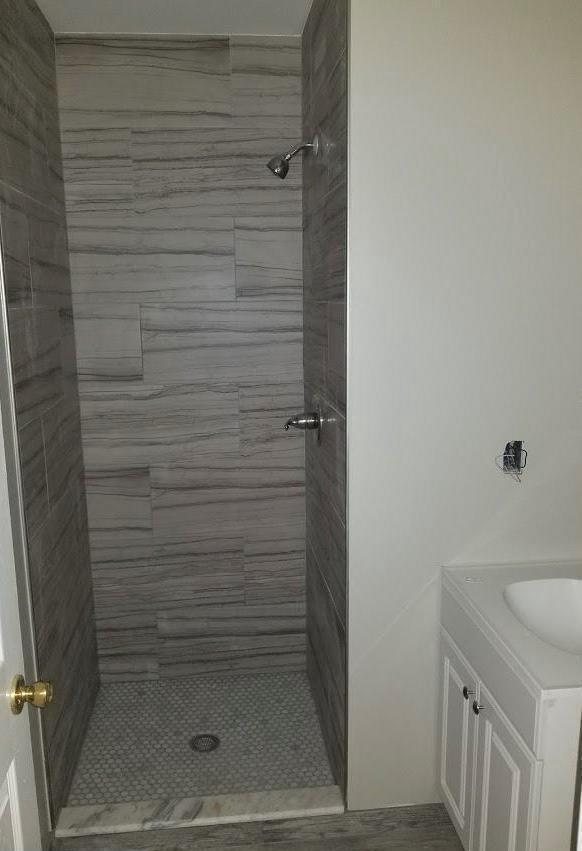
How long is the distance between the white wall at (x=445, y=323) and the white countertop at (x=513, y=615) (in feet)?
0.21

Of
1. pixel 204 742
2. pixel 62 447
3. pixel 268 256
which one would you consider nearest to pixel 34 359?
pixel 62 447

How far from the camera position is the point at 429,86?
195cm

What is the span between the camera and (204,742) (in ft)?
8.90

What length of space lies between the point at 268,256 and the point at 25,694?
2017 mm

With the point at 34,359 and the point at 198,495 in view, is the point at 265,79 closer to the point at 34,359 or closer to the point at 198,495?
the point at 34,359

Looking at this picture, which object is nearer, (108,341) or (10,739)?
(10,739)

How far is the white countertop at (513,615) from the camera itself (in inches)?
62.6

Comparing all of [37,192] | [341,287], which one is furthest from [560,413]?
[37,192]

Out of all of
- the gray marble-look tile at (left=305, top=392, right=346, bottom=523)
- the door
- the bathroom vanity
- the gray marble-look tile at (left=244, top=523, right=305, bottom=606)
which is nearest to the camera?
the door

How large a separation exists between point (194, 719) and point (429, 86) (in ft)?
7.81

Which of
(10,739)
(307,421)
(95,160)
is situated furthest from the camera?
(95,160)

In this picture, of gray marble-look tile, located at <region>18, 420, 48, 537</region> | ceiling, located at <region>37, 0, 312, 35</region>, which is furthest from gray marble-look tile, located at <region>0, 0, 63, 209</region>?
gray marble-look tile, located at <region>18, 420, 48, 537</region>

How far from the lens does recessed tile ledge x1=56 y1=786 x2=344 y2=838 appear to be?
231 centimetres

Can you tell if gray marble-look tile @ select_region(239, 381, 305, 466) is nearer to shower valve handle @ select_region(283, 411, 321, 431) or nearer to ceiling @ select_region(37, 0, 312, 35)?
shower valve handle @ select_region(283, 411, 321, 431)
